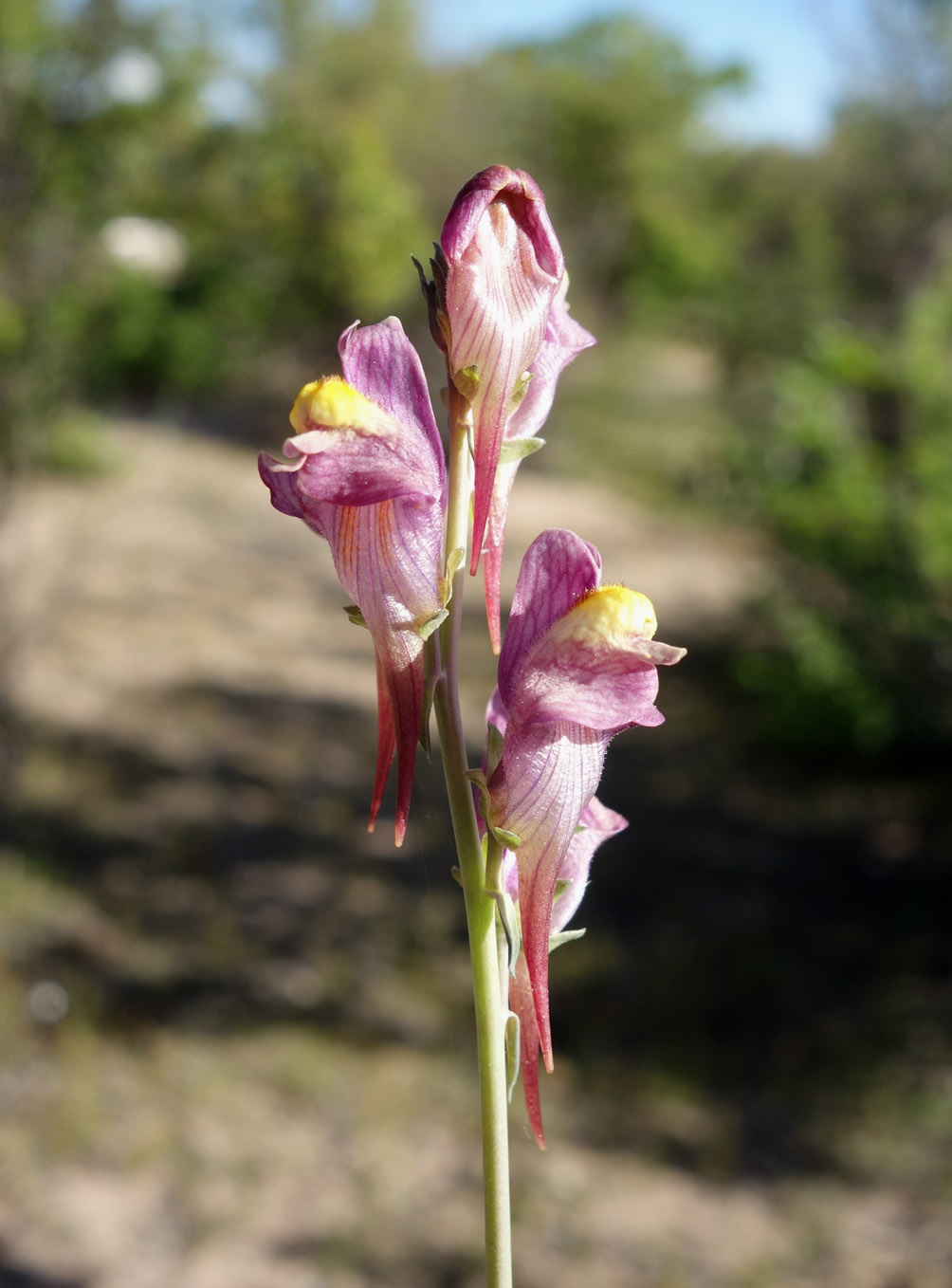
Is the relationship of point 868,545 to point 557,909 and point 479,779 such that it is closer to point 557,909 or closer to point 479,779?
point 557,909

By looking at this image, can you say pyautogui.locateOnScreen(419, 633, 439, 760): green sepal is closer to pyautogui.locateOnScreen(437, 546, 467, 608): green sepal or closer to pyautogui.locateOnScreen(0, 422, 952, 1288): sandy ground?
pyautogui.locateOnScreen(437, 546, 467, 608): green sepal

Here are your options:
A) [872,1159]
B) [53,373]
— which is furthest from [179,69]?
[872,1159]

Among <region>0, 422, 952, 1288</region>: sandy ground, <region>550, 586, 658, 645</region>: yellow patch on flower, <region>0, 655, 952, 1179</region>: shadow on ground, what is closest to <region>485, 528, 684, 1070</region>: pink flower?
<region>550, 586, 658, 645</region>: yellow patch on flower

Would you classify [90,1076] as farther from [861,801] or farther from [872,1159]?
[861,801]

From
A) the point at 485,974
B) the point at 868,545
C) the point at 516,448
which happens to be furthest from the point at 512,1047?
the point at 868,545

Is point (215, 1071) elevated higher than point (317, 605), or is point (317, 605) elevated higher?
point (317, 605)
